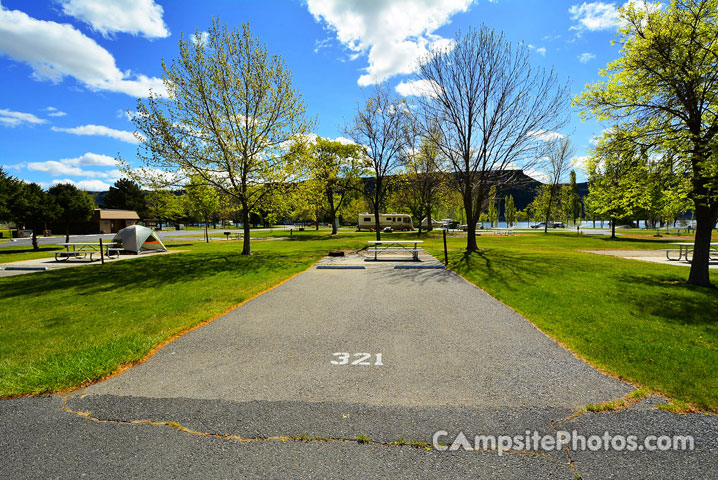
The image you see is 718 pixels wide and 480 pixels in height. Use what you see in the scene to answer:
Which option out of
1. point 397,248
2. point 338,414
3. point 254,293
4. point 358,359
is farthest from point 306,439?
point 397,248

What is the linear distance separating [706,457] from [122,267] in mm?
17863

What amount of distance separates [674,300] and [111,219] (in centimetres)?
7463

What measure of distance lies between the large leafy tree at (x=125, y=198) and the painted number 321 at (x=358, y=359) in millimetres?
81168

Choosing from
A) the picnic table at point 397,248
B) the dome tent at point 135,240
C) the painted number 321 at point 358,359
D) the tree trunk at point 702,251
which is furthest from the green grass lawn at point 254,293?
the dome tent at point 135,240

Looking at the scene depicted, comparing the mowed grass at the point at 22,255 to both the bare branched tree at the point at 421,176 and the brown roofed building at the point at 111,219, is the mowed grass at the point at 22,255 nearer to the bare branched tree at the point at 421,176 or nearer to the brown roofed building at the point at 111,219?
the bare branched tree at the point at 421,176

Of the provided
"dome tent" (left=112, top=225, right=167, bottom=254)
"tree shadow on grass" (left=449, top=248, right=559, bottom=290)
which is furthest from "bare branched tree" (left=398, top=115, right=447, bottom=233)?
"dome tent" (left=112, top=225, right=167, bottom=254)

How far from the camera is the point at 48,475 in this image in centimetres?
237

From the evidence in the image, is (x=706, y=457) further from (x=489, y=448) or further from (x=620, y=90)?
(x=620, y=90)

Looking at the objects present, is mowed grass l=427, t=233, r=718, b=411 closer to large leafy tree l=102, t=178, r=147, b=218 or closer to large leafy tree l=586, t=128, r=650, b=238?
large leafy tree l=586, t=128, r=650, b=238

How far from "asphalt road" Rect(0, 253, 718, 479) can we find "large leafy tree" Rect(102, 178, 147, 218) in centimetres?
8011

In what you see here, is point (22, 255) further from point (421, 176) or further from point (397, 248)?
point (421, 176)

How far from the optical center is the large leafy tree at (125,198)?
67938 millimetres

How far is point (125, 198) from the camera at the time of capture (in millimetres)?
67938

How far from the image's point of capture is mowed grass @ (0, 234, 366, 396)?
4102mm
